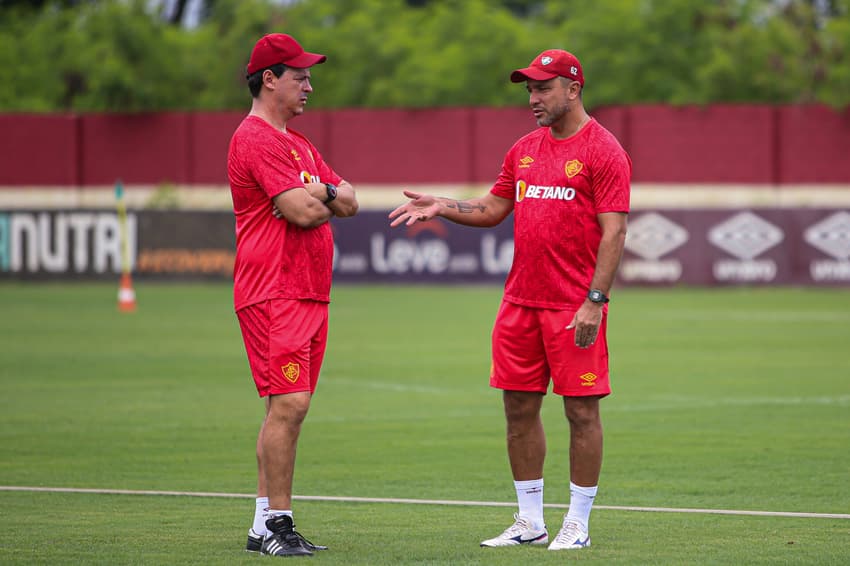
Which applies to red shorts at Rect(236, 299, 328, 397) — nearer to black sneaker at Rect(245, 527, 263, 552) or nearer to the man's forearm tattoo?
black sneaker at Rect(245, 527, 263, 552)

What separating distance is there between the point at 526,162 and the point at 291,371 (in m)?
1.61

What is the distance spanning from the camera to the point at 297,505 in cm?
922

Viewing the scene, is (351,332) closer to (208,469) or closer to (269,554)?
(208,469)

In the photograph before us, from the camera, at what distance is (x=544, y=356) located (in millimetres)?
8086

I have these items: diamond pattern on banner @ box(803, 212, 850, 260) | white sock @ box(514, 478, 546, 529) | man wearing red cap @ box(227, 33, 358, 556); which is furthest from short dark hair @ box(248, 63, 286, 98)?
diamond pattern on banner @ box(803, 212, 850, 260)

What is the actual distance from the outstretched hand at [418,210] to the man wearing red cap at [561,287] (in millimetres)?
489

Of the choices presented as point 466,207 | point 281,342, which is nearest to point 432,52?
point 466,207

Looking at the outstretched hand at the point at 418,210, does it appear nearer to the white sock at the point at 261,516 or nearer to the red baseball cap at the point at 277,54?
the red baseball cap at the point at 277,54

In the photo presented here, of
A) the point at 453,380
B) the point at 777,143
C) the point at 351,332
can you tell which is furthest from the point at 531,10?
the point at 453,380

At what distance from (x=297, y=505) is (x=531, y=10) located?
212 feet

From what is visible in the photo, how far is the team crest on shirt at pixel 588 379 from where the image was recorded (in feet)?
25.9

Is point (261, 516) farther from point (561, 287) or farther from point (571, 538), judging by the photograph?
point (561, 287)

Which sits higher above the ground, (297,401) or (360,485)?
(297,401)

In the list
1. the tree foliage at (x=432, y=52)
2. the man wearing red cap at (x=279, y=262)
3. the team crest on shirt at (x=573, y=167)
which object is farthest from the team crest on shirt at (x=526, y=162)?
the tree foliage at (x=432, y=52)
